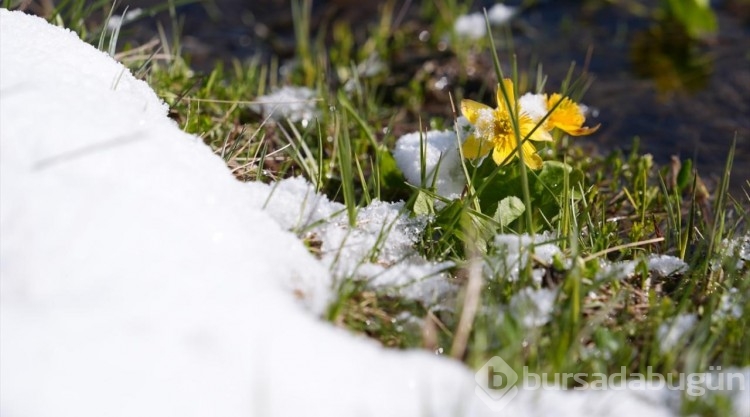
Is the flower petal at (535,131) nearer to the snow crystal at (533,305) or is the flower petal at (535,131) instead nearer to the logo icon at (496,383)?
the snow crystal at (533,305)

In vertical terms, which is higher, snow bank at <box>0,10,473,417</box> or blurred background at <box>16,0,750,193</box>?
blurred background at <box>16,0,750,193</box>

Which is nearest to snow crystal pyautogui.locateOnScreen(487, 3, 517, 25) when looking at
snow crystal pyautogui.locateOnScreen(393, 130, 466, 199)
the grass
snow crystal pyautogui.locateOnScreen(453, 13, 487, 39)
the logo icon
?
snow crystal pyautogui.locateOnScreen(453, 13, 487, 39)

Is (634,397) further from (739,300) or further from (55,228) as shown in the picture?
(55,228)

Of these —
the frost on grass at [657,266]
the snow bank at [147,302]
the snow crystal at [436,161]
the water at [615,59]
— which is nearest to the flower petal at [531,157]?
the snow crystal at [436,161]

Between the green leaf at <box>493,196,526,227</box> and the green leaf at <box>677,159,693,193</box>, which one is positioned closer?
the green leaf at <box>493,196,526,227</box>

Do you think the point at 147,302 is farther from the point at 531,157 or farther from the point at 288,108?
the point at 288,108

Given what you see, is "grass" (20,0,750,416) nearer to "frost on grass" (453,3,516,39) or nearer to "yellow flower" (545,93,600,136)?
"yellow flower" (545,93,600,136)
